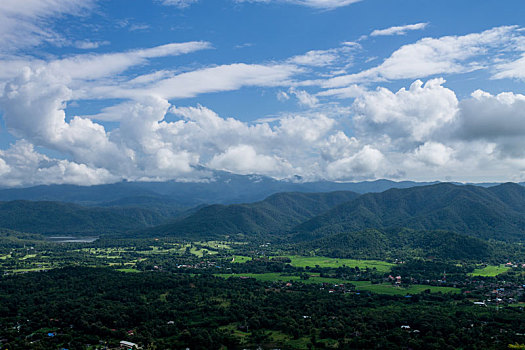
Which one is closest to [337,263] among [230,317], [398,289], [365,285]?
[365,285]

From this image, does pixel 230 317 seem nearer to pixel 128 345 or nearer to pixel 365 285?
pixel 128 345

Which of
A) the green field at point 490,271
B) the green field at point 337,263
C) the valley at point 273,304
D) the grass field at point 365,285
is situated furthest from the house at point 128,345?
the green field at point 490,271

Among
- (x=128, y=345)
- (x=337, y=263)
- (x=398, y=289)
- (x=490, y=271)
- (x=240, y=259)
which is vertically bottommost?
(x=240, y=259)

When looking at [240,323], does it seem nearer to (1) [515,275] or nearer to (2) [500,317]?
(2) [500,317]

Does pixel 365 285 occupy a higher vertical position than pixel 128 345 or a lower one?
lower

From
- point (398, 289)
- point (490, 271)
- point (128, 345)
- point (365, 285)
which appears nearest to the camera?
point (128, 345)

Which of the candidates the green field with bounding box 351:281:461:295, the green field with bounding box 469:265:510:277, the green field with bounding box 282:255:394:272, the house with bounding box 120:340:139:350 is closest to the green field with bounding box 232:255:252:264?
the green field with bounding box 282:255:394:272
